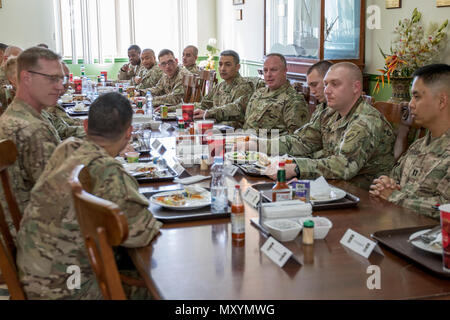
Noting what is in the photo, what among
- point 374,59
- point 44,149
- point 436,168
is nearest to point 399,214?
point 436,168

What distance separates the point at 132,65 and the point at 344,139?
6342 mm

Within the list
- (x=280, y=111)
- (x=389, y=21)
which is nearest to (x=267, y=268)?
(x=280, y=111)

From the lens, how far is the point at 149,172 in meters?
2.38

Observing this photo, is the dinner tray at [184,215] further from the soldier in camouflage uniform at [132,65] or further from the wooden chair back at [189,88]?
the soldier in camouflage uniform at [132,65]

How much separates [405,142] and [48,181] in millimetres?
1923

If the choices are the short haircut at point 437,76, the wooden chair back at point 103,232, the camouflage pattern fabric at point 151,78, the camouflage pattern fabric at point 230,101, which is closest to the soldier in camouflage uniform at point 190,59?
the camouflage pattern fabric at point 151,78

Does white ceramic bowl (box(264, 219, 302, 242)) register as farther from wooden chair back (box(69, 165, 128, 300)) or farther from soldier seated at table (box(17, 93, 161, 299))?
wooden chair back (box(69, 165, 128, 300))

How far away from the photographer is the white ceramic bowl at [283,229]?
5.07 ft

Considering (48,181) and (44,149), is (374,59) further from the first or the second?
(48,181)

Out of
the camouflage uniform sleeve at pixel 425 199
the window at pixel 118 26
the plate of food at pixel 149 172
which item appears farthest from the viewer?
the window at pixel 118 26

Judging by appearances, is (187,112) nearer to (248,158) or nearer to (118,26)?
(248,158)

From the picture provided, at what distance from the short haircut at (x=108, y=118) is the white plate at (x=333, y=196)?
0.75m

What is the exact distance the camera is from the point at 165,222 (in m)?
1.75

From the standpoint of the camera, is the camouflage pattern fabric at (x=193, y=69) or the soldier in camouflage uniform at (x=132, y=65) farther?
the soldier in camouflage uniform at (x=132, y=65)
